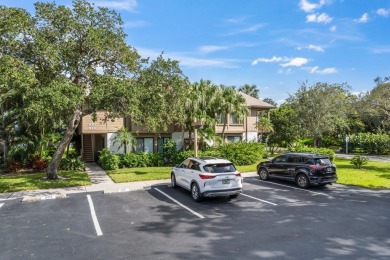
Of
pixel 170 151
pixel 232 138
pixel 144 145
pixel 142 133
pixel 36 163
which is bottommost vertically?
pixel 36 163

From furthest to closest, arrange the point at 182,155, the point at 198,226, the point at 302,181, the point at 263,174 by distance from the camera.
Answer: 1. the point at 182,155
2. the point at 263,174
3. the point at 302,181
4. the point at 198,226

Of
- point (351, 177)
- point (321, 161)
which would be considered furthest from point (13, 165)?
point (351, 177)

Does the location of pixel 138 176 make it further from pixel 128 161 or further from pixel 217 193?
pixel 217 193

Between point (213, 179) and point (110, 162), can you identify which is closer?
point (213, 179)

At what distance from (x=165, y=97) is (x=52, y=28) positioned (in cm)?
720

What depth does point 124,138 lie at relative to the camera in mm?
22281

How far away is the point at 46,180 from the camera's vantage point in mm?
16328

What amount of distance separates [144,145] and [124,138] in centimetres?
373

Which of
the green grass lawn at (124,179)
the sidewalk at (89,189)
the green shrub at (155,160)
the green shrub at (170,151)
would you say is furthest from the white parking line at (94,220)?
the green shrub at (170,151)

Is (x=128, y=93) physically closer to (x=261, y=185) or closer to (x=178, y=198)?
(x=178, y=198)

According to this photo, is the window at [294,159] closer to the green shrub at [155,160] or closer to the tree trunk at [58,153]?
the green shrub at [155,160]

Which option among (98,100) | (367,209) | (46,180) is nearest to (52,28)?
(98,100)

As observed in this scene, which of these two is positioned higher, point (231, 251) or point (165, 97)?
point (165, 97)

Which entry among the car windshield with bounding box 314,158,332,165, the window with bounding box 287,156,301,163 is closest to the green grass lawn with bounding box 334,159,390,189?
the car windshield with bounding box 314,158,332,165
